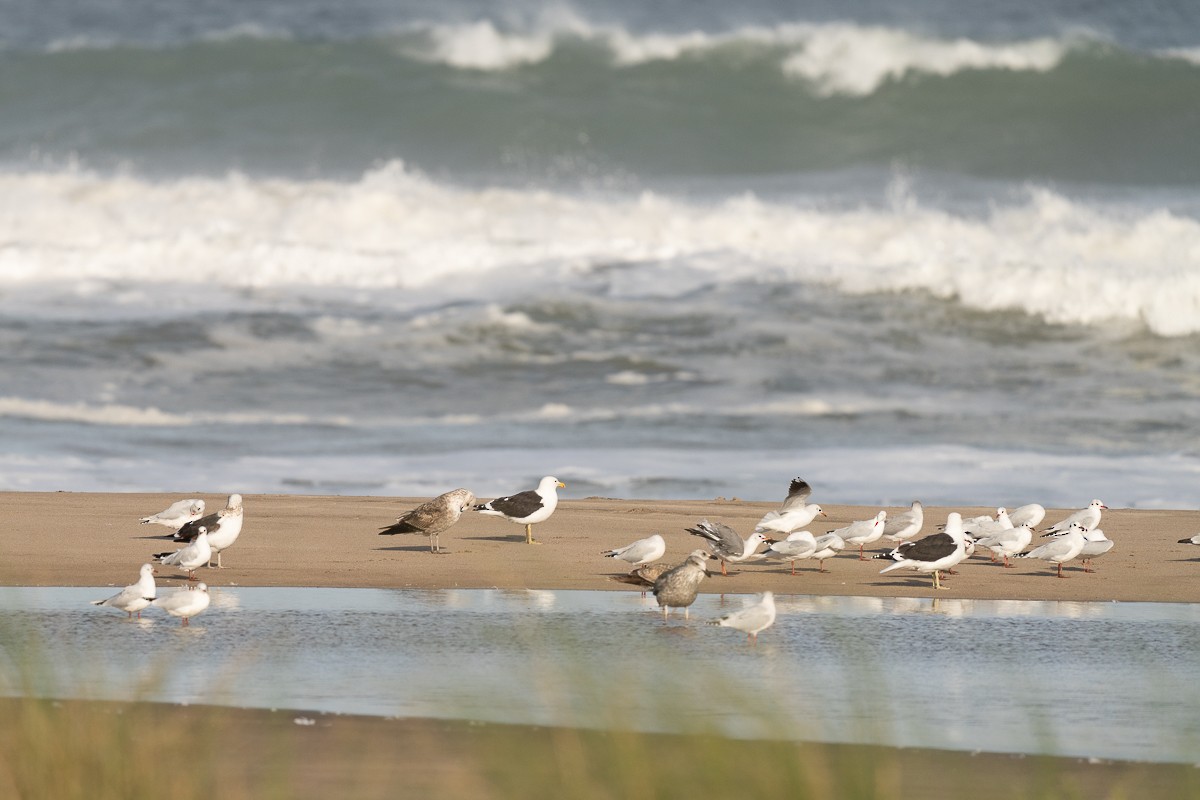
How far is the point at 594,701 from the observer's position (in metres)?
4.60

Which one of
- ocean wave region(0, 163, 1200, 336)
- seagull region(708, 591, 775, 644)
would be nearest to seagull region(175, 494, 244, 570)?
seagull region(708, 591, 775, 644)

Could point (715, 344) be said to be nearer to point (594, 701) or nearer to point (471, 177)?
point (471, 177)

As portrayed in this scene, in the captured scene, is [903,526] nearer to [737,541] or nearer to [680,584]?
[737,541]

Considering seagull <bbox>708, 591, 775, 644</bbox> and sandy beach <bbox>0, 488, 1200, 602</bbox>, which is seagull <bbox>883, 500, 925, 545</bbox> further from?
seagull <bbox>708, 591, 775, 644</bbox>

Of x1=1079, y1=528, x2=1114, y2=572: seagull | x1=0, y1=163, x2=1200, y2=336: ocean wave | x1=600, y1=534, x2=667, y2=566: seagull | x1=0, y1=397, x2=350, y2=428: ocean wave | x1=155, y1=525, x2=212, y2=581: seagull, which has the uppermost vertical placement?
x1=0, y1=163, x2=1200, y2=336: ocean wave

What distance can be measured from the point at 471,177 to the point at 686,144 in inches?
216

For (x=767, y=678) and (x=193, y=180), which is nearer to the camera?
(x=767, y=678)

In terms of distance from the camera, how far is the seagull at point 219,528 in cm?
1146

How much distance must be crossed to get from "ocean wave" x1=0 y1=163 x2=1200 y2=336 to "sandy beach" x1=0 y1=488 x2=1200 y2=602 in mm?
14154

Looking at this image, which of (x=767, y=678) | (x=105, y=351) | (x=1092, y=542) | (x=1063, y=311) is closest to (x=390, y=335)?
(x=105, y=351)

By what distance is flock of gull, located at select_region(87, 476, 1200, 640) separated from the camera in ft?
32.7

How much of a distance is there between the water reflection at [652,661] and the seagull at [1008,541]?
5.20 ft

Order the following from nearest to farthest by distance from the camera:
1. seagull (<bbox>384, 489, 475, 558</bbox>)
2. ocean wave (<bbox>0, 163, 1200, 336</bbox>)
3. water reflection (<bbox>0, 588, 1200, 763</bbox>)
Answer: water reflection (<bbox>0, 588, 1200, 763</bbox>)
seagull (<bbox>384, 489, 475, 558</bbox>)
ocean wave (<bbox>0, 163, 1200, 336</bbox>)

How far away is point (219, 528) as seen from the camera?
37.6 feet
